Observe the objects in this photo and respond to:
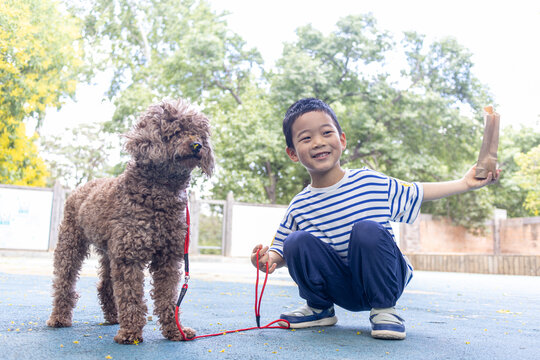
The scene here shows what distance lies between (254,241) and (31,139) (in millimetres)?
6794

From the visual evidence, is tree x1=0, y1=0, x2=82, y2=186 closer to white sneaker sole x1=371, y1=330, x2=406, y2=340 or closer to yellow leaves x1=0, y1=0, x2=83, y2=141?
yellow leaves x1=0, y1=0, x2=83, y2=141

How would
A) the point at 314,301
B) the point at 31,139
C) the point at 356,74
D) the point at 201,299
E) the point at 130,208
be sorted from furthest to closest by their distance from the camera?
the point at 356,74 < the point at 31,139 < the point at 201,299 < the point at 314,301 < the point at 130,208

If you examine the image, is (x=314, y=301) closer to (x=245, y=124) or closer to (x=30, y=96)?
(x=30, y=96)

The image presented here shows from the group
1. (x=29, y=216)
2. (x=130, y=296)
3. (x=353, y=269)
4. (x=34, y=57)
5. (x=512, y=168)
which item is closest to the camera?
(x=130, y=296)

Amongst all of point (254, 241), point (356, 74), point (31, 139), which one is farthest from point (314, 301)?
point (356, 74)

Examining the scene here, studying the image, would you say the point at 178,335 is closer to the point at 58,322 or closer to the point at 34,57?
the point at 58,322

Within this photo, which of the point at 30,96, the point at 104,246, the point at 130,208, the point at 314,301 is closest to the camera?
the point at 130,208

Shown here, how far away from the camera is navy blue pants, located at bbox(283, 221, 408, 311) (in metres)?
2.37

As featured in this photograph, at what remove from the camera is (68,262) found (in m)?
2.73

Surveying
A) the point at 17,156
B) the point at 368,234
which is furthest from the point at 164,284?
the point at 17,156

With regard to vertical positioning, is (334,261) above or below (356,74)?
below

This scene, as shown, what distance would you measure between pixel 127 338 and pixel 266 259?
29.7 inches

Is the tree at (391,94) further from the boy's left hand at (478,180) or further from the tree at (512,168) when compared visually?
the boy's left hand at (478,180)

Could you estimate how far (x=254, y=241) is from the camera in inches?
575
